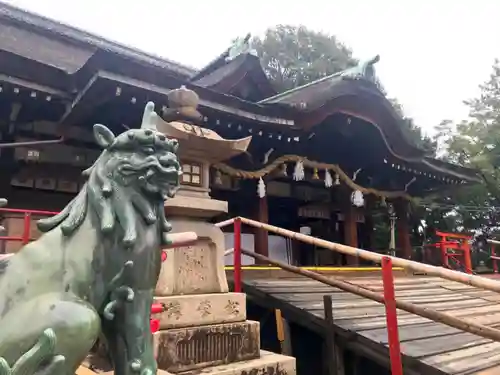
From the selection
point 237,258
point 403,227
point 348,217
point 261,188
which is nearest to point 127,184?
point 237,258

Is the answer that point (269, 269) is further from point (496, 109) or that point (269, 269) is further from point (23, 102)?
point (496, 109)

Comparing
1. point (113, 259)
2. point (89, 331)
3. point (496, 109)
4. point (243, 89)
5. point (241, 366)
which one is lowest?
point (241, 366)

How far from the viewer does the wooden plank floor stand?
3.68 meters

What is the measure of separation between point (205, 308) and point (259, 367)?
57cm

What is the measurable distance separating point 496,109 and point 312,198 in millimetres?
12761

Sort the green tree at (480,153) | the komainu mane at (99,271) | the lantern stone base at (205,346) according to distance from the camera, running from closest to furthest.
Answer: the komainu mane at (99,271)
the lantern stone base at (205,346)
the green tree at (480,153)

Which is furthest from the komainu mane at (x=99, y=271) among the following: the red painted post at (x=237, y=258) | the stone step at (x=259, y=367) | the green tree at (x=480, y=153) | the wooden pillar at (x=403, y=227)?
the green tree at (x=480, y=153)

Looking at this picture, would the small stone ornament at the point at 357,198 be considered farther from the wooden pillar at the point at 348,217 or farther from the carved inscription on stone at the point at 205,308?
the carved inscription on stone at the point at 205,308

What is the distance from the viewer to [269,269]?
7305 millimetres

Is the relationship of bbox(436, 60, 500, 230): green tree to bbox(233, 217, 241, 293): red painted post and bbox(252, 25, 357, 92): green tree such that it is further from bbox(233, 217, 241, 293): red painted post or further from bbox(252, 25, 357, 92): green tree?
bbox(233, 217, 241, 293): red painted post

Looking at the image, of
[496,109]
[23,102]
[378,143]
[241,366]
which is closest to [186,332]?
[241,366]

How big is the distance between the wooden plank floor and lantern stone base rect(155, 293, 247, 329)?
1197 mm

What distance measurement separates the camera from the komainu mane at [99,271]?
59.9 inches

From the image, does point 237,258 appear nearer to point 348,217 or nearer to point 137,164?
point 137,164
